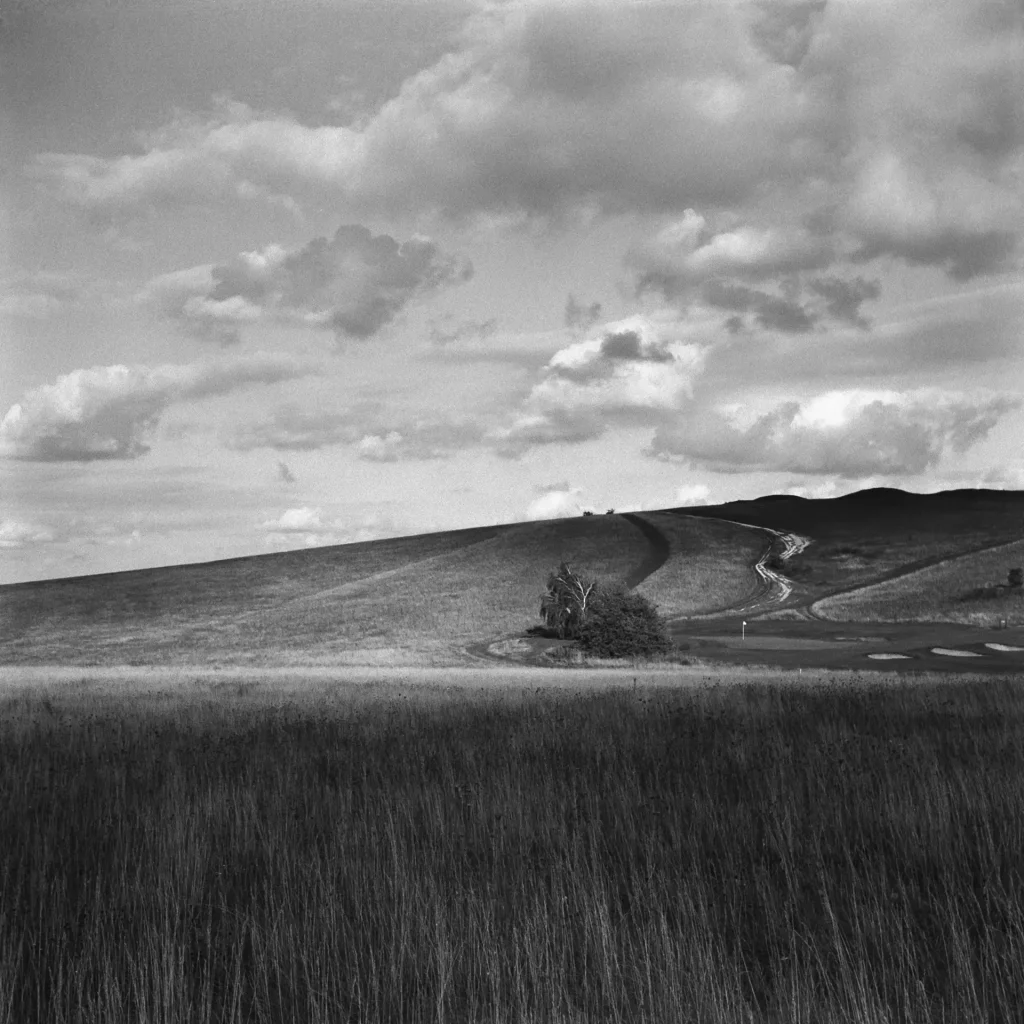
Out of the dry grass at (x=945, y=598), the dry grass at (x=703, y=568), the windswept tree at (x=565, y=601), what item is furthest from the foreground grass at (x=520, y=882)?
the dry grass at (x=945, y=598)

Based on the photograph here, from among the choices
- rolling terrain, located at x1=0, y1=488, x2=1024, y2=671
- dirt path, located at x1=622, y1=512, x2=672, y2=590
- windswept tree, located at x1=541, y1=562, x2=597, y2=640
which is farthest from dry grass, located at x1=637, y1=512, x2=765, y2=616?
windswept tree, located at x1=541, y1=562, x2=597, y2=640

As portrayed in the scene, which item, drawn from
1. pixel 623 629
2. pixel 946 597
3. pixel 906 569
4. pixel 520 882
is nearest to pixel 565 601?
pixel 623 629

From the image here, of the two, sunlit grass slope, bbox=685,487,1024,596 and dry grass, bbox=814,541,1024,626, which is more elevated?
sunlit grass slope, bbox=685,487,1024,596

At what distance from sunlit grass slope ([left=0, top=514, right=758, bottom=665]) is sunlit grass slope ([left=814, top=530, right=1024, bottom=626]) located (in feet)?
40.0

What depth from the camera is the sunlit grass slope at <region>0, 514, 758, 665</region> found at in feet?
257

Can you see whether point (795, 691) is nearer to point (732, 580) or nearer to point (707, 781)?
point (707, 781)

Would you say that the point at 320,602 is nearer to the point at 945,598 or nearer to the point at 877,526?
the point at 945,598

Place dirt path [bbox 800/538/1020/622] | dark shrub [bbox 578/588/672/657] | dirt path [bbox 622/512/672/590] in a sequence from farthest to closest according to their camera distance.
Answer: dirt path [bbox 622/512/672/590]
dirt path [bbox 800/538/1020/622]
dark shrub [bbox 578/588/672/657]

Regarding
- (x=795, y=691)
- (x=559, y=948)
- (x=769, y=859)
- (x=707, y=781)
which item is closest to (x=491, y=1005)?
(x=559, y=948)

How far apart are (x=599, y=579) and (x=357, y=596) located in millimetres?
24606

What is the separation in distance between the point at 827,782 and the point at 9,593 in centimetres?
12642

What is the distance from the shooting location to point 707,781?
8289 millimetres

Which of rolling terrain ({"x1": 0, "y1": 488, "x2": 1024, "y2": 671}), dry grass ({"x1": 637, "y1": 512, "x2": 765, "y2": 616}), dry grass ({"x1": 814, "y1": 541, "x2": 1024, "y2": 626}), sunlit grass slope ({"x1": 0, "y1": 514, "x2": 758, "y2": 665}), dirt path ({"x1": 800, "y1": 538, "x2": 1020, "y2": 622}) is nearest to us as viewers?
rolling terrain ({"x1": 0, "y1": 488, "x2": 1024, "y2": 671})

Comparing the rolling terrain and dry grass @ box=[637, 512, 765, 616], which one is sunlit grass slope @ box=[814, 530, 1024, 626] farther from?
dry grass @ box=[637, 512, 765, 616]
